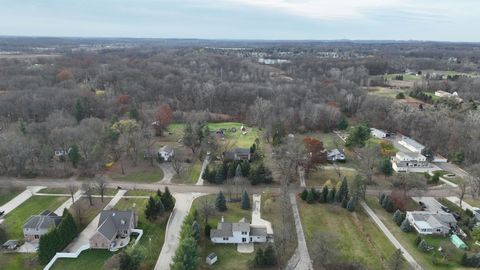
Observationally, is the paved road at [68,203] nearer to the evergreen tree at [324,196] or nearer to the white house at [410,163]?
the evergreen tree at [324,196]

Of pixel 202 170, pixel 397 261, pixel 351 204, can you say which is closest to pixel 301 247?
pixel 397 261

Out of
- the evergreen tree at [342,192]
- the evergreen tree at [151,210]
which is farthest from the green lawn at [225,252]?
the evergreen tree at [342,192]

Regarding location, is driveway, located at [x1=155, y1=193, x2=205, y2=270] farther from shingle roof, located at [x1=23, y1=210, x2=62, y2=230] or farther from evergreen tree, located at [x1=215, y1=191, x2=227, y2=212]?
shingle roof, located at [x1=23, y1=210, x2=62, y2=230]

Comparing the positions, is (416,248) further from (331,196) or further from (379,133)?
(379,133)

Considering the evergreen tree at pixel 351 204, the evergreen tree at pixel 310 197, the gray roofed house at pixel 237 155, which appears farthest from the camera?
the gray roofed house at pixel 237 155

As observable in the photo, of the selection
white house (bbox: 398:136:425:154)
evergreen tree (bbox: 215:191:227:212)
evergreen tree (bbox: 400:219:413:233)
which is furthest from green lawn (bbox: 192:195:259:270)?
white house (bbox: 398:136:425:154)

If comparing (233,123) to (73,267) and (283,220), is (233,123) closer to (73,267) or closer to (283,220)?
(283,220)
